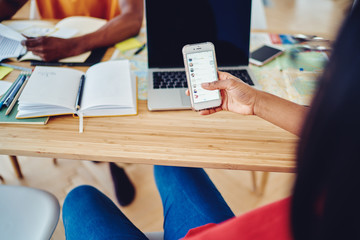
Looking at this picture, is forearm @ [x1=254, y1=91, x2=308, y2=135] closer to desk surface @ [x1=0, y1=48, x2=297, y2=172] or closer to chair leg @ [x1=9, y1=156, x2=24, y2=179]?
desk surface @ [x1=0, y1=48, x2=297, y2=172]

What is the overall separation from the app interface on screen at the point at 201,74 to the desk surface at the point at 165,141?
69 mm

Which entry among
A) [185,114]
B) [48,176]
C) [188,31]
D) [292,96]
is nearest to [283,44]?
[292,96]

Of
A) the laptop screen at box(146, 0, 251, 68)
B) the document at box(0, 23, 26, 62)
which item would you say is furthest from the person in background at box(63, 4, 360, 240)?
the document at box(0, 23, 26, 62)

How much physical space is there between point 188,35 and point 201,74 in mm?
231

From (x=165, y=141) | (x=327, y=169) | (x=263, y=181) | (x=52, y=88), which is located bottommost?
(x=263, y=181)

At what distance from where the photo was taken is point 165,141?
2.40 feet

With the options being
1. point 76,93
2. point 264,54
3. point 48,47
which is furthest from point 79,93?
point 264,54

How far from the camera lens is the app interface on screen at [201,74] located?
777 mm

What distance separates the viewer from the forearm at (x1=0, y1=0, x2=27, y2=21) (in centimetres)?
123

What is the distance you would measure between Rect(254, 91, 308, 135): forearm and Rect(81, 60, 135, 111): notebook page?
38cm

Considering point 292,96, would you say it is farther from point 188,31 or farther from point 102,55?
point 102,55

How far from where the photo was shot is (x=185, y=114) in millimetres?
821

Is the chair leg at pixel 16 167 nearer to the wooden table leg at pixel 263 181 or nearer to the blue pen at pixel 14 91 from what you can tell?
the blue pen at pixel 14 91

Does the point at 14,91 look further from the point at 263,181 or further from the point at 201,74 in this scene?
the point at 263,181
